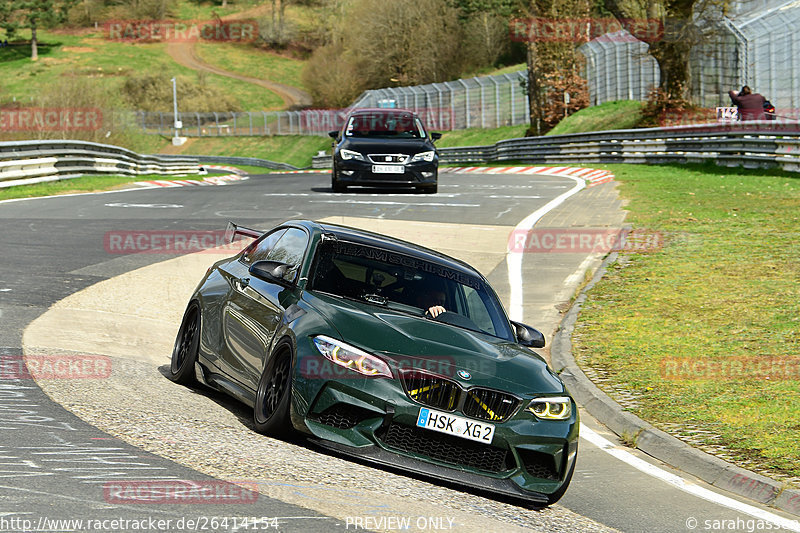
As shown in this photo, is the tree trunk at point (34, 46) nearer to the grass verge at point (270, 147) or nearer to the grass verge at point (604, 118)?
the grass verge at point (270, 147)

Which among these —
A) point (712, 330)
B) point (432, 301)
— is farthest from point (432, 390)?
point (712, 330)

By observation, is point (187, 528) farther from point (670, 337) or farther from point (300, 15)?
point (300, 15)

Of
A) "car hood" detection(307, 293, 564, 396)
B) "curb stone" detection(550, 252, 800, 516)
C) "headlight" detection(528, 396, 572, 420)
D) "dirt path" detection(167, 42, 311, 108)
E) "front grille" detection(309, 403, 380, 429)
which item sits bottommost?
"curb stone" detection(550, 252, 800, 516)

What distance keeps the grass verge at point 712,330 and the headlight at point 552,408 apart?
1.66 m

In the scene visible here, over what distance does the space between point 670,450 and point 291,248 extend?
10.6ft

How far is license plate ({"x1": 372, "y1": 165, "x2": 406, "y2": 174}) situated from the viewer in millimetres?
25016

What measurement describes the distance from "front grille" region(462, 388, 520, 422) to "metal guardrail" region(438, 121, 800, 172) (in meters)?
22.2

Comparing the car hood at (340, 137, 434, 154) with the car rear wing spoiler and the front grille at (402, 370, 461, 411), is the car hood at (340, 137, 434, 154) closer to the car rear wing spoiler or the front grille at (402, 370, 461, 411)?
the car rear wing spoiler

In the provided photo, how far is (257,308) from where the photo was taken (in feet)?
25.5

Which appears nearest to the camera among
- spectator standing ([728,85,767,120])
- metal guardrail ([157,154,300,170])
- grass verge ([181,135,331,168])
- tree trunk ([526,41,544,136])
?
spectator standing ([728,85,767,120])

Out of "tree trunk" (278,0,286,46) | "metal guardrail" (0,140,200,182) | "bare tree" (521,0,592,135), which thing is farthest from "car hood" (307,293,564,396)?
"tree trunk" (278,0,286,46)

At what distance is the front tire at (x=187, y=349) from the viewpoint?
8617 millimetres
